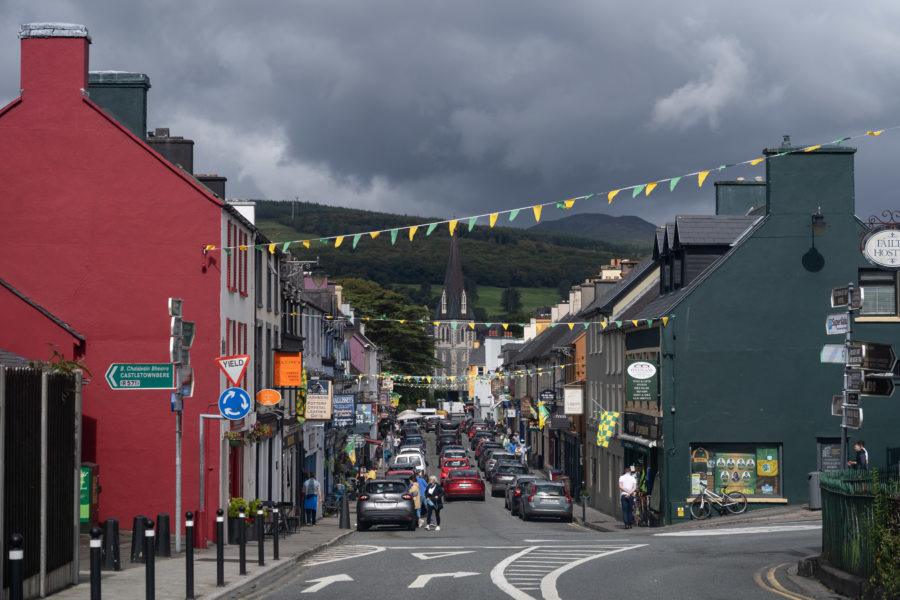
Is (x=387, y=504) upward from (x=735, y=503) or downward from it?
upward

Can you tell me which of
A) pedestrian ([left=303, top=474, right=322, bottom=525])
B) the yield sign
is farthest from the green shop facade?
the yield sign

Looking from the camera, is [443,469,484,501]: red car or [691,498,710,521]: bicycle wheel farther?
A: [443,469,484,501]: red car

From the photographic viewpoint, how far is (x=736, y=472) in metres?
35.3

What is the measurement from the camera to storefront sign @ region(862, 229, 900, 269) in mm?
20047

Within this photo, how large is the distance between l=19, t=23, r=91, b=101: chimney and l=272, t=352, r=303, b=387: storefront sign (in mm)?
12083

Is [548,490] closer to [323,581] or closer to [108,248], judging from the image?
[108,248]

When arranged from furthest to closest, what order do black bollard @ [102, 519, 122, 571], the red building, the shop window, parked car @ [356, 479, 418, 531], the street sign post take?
the shop window, parked car @ [356, 479, 418, 531], the red building, the street sign post, black bollard @ [102, 519, 122, 571]

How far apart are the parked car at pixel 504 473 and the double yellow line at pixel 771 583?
34725mm

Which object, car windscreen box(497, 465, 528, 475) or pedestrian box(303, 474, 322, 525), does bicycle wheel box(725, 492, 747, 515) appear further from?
car windscreen box(497, 465, 528, 475)

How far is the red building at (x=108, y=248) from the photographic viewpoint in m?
26.3

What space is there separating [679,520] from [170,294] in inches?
679

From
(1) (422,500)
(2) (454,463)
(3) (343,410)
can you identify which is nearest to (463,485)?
(2) (454,463)

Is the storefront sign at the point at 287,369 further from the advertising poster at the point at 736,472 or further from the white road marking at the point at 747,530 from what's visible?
the advertising poster at the point at 736,472

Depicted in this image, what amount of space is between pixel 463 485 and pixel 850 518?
119 ft
